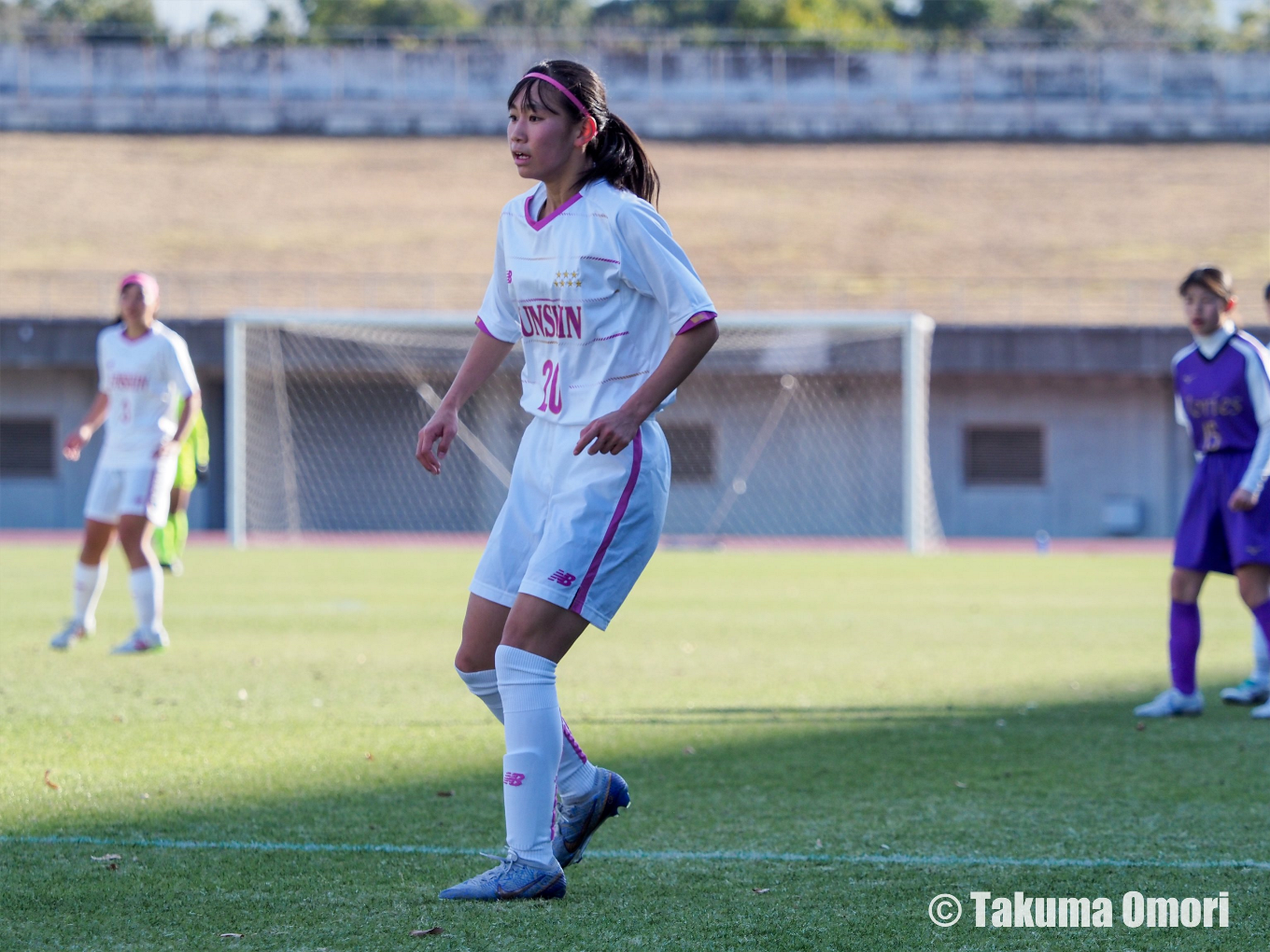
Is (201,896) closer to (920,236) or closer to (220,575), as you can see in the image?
(220,575)

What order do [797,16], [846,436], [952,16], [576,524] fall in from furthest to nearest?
[952,16]
[797,16]
[846,436]
[576,524]

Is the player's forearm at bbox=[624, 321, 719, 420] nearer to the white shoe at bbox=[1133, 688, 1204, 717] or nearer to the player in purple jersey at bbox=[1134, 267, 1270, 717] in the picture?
the player in purple jersey at bbox=[1134, 267, 1270, 717]

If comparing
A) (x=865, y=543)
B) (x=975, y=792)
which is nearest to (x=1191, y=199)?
(x=865, y=543)

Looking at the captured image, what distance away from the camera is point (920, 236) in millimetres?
33781

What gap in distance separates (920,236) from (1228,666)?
25658 millimetres

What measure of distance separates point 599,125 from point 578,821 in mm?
1825

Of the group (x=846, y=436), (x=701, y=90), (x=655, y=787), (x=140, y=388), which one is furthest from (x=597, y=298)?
(x=701, y=90)

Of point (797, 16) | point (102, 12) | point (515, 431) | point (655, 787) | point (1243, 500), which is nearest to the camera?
point (655, 787)

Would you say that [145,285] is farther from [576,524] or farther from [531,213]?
[576,524]

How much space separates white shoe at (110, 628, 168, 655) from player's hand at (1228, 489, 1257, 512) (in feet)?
20.1

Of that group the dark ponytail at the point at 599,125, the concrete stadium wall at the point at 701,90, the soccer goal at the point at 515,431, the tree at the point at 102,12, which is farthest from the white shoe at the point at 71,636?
the tree at the point at 102,12

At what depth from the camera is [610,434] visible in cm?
351

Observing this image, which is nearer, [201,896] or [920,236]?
[201,896]

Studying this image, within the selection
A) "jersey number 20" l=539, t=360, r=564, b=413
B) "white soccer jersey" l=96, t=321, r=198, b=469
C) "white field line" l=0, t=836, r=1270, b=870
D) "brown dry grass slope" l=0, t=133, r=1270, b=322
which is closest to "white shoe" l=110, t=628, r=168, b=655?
"white soccer jersey" l=96, t=321, r=198, b=469
